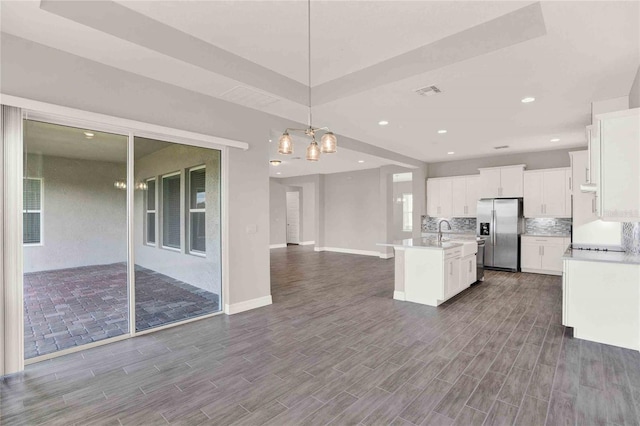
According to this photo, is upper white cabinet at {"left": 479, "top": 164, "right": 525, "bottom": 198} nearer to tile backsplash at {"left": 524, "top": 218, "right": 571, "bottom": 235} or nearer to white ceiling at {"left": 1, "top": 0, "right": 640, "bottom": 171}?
tile backsplash at {"left": 524, "top": 218, "right": 571, "bottom": 235}

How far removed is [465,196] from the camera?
8.15 metres

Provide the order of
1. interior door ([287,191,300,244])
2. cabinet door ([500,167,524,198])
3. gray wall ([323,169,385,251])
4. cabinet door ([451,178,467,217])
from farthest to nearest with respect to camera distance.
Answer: interior door ([287,191,300,244]) < gray wall ([323,169,385,251]) < cabinet door ([451,178,467,217]) < cabinet door ([500,167,524,198])

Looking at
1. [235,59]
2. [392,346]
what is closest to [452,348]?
[392,346]

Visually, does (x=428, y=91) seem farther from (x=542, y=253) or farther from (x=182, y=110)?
(x=542, y=253)

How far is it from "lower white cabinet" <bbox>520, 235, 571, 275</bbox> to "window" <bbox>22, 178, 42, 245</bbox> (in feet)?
27.5

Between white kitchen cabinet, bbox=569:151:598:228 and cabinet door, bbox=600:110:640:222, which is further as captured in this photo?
white kitchen cabinet, bbox=569:151:598:228

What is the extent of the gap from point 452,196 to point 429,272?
4462 mm

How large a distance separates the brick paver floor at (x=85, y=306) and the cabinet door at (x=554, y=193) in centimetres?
753

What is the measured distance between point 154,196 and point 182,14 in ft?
6.83

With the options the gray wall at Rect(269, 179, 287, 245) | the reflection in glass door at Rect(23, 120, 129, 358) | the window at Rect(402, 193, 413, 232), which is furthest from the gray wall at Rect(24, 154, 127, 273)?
the window at Rect(402, 193, 413, 232)

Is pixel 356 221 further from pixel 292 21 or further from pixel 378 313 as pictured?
pixel 292 21

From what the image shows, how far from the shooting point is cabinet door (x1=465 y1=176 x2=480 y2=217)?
26.0 ft

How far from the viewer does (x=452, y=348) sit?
3158mm

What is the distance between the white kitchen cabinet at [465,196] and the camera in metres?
8.00
